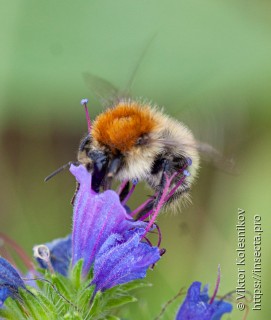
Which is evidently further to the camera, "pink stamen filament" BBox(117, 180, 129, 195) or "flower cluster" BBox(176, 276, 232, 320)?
"pink stamen filament" BBox(117, 180, 129, 195)

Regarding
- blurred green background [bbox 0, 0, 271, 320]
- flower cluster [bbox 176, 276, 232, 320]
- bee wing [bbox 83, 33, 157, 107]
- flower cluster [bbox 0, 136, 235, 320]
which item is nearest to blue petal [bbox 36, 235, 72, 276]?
flower cluster [bbox 0, 136, 235, 320]

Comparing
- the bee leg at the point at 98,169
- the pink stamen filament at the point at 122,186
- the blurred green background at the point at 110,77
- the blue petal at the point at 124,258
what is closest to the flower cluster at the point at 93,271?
the blue petal at the point at 124,258

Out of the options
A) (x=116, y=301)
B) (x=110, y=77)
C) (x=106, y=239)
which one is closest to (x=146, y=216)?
(x=106, y=239)

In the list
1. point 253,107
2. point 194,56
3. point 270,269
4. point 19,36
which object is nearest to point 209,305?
point 270,269

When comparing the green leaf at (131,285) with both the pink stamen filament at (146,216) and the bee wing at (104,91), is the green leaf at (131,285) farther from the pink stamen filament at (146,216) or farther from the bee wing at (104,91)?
the bee wing at (104,91)

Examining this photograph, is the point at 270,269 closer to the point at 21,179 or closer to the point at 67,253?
the point at 67,253

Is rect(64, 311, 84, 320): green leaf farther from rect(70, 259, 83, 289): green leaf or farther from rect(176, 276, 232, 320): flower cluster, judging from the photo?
rect(176, 276, 232, 320): flower cluster
